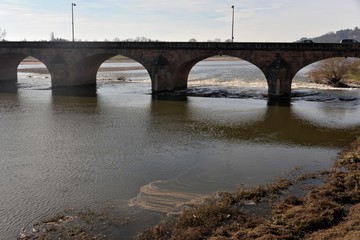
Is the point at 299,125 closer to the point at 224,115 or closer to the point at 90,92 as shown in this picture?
the point at 224,115

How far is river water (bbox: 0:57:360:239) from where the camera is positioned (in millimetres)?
14078

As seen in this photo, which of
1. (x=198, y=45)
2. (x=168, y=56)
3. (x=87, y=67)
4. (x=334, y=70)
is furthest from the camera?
(x=87, y=67)

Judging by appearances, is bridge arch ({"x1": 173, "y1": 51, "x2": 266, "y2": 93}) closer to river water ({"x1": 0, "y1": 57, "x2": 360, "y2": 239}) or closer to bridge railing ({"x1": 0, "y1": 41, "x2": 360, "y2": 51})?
bridge railing ({"x1": 0, "y1": 41, "x2": 360, "y2": 51})

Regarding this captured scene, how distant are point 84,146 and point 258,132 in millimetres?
11325

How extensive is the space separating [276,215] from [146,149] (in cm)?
1015

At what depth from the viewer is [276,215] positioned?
12227mm

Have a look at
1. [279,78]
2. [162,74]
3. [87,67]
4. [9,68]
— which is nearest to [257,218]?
[279,78]

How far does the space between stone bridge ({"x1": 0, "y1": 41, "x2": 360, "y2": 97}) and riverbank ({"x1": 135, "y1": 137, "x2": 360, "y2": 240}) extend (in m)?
26.0

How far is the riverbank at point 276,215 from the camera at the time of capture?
10891 mm

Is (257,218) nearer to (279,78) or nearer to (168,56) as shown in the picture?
(279,78)

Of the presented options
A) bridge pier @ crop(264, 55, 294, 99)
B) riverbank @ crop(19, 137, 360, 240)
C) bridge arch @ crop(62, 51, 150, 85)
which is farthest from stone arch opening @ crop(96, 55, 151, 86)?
riverbank @ crop(19, 137, 360, 240)

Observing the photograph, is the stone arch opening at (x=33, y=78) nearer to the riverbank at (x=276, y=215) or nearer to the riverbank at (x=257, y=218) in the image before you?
the riverbank at (x=257, y=218)

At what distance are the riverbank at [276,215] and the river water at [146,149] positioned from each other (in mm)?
999

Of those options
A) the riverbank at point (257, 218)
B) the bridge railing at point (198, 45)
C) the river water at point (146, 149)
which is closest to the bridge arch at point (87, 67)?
the bridge railing at point (198, 45)
